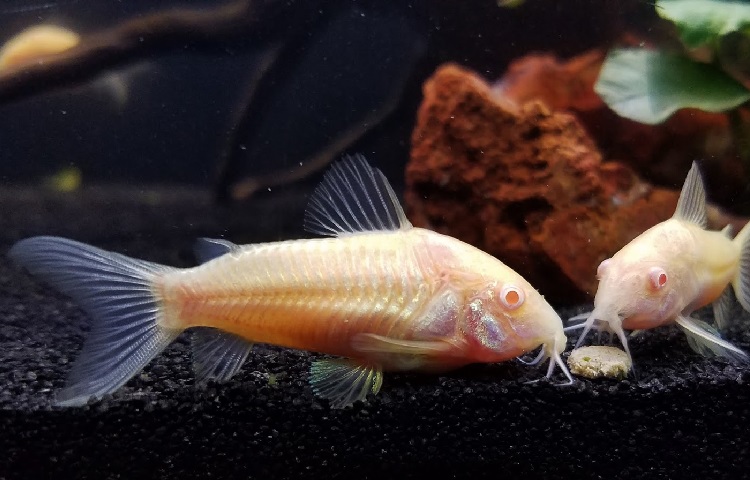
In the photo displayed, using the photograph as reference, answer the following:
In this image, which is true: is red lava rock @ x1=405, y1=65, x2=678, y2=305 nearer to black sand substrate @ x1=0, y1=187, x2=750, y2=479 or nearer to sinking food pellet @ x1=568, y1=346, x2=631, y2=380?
sinking food pellet @ x1=568, y1=346, x2=631, y2=380

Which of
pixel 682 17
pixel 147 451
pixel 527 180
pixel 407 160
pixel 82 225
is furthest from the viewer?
pixel 82 225

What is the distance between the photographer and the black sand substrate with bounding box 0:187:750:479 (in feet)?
7.59

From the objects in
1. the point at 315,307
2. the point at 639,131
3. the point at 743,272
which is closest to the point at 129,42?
the point at 315,307

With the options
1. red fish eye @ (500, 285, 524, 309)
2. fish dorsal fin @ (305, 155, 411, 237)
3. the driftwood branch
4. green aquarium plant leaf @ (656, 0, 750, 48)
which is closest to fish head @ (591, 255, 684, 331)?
red fish eye @ (500, 285, 524, 309)

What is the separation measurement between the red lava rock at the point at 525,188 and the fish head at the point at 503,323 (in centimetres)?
112

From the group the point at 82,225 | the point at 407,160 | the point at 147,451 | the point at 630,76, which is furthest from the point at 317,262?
the point at 82,225

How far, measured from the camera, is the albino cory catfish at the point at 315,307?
93.4 inches

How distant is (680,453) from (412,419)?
1103mm

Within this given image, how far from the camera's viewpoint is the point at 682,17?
3.17m

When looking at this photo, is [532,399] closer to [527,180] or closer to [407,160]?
[527,180]

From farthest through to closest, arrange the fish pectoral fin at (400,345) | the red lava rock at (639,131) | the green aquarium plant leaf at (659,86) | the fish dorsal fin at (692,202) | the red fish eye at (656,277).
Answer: the red lava rock at (639,131) < the green aquarium plant leaf at (659,86) < the fish dorsal fin at (692,202) < the red fish eye at (656,277) < the fish pectoral fin at (400,345)

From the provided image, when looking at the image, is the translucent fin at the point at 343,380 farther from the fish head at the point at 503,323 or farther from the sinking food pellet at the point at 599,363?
the sinking food pellet at the point at 599,363

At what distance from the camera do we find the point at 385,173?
13.0ft

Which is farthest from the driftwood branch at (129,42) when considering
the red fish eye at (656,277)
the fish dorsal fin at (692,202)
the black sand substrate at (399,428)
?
the red fish eye at (656,277)
